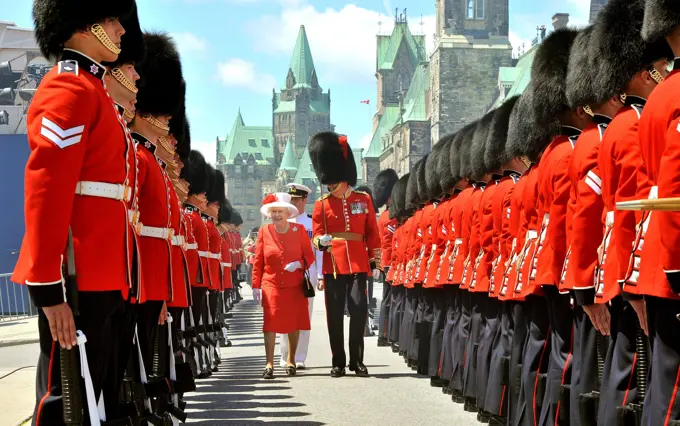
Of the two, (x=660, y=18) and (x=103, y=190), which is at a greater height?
(x=660, y=18)

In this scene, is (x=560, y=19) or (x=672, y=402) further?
(x=560, y=19)

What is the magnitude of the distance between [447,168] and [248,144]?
546ft

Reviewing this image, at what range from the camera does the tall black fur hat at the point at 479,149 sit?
880 cm

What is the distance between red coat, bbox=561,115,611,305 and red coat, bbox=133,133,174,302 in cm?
222

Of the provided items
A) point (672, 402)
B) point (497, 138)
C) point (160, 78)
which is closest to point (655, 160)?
point (672, 402)

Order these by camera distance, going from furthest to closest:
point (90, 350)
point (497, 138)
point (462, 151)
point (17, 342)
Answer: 1. point (17, 342)
2. point (462, 151)
3. point (497, 138)
4. point (90, 350)

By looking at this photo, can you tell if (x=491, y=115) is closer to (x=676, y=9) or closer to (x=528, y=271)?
(x=528, y=271)

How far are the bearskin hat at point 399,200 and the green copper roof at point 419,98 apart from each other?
72371mm

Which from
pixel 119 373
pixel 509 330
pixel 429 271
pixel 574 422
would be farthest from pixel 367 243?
pixel 119 373

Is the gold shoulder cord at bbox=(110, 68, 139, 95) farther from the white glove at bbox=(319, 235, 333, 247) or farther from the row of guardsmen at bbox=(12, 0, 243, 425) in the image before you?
the white glove at bbox=(319, 235, 333, 247)

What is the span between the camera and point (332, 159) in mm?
11859

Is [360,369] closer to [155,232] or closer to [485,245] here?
[485,245]

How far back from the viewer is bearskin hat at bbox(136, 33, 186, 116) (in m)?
7.04

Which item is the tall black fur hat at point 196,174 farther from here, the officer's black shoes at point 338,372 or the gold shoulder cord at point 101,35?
the gold shoulder cord at point 101,35
